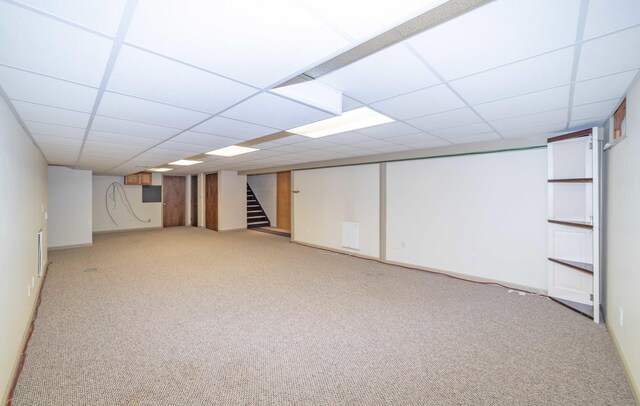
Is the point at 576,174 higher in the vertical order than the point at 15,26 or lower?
lower

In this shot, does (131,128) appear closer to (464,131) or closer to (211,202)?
(464,131)

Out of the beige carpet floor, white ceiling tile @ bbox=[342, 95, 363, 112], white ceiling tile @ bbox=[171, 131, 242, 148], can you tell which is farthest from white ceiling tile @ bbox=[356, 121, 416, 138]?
the beige carpet floor

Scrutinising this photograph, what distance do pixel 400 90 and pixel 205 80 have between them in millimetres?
1399

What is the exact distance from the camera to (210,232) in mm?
9477

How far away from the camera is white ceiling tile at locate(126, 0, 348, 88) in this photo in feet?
3.69

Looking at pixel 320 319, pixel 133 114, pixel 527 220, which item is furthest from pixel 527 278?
pixel 133 114

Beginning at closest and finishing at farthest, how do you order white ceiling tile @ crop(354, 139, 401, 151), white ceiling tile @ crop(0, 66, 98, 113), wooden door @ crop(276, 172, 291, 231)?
white ceiling tile @ crop(0, 66, 98, 113), white ceiling tile @ crop(354, 139, 401, 151), wooden door @ crop(276, 172, 291, 231)

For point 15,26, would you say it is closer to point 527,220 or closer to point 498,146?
point 498,146

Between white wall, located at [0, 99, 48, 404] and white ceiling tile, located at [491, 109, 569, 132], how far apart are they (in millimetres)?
4348

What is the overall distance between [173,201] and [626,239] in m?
12.0

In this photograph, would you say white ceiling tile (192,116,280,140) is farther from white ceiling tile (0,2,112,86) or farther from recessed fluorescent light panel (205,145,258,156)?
recessed fluorescent light panel (205,145,258,156)

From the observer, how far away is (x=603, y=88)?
2105 mm

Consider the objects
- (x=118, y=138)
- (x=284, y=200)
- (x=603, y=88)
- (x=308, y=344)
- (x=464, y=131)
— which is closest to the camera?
(x=603, y=88)

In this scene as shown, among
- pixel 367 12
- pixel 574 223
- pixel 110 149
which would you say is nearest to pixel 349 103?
pixel 367 12
